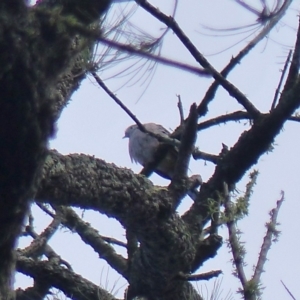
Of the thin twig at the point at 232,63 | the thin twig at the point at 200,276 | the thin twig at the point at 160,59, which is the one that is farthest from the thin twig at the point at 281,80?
the thin twig at the point at 160,59

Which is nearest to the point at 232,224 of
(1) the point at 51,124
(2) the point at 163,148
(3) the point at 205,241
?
(1) the point at 51,124

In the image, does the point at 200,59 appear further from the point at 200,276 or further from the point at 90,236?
the point at 90,236

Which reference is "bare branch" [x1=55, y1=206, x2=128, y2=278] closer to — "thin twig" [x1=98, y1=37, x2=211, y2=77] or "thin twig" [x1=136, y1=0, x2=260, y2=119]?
"thin twig" [x1=136, y1=0, x2=260, y2=119]

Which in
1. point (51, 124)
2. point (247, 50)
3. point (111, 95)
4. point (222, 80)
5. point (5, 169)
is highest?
point (247, 50)

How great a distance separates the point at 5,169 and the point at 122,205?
1.08 meters

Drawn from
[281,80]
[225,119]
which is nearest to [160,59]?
[281,80]

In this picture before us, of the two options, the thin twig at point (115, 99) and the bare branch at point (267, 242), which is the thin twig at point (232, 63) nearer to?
the thin twig at point (115, 99)

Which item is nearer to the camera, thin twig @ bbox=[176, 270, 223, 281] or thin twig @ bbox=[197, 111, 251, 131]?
thin twig @ bbox=[176, 270, 223, 281]

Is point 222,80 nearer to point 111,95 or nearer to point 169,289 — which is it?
point 111,95

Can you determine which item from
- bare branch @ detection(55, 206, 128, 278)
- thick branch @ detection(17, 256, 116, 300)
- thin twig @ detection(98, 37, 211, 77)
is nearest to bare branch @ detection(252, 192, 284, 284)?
thin twig @ detection(98, 37, 211, 77)

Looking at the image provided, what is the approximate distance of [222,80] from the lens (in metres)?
3.25

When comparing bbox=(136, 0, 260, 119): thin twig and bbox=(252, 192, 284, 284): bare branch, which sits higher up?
bbox=(136, 0, 260, 119): thin twig

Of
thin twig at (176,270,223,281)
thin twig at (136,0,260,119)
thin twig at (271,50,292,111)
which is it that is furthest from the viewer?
thin twig at (271,50,292,111)

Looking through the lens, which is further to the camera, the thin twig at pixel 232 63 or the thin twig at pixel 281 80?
the thin twig at pixel 232 63
